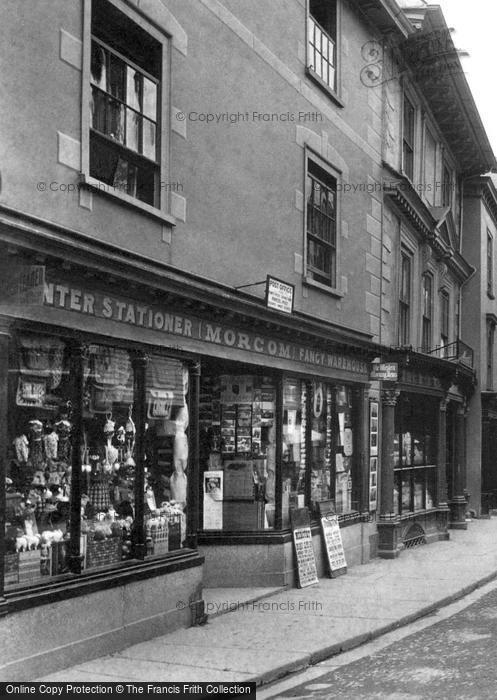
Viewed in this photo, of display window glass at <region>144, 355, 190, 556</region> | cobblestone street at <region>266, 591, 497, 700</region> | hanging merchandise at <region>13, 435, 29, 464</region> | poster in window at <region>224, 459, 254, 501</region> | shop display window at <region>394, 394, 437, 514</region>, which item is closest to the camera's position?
cobblestone street at <region>266, 591, 497, 700</region>

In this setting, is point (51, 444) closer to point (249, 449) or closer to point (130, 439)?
point (130, 439)

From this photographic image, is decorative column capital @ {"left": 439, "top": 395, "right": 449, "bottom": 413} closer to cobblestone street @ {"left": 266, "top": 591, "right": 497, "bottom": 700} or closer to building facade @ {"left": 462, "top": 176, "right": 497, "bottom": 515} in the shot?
building facade @ {"left": 462, "top": 176, "right": 497, "bottom": 515}

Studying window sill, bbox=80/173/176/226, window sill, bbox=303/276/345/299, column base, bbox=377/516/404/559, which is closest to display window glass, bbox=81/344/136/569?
window sill, bbox=80/173/176/226

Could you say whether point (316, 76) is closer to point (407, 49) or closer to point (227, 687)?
point (407, 49)

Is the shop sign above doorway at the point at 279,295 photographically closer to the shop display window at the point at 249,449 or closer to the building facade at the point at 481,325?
the shop display window at the point at 249,449

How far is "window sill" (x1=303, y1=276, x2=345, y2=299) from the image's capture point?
12938 millimetres

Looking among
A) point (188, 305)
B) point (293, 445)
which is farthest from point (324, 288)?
point (188, 305)

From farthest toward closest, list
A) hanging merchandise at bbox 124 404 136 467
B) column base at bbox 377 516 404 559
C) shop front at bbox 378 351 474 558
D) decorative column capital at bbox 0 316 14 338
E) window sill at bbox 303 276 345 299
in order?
shop front at bbox 378 351 474 558 < column base at bbox 377 516 404 559 < window sill at bbox 303 276 345 299 < hanging merchandise at bbox 124 404 136 467 < decorative column capital at bbox 0 316 14 338

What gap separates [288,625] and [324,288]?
5.65 metres

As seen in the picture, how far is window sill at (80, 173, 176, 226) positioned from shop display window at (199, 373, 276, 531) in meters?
3.10

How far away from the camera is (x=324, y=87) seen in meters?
13.6

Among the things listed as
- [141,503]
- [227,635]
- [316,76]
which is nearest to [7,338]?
[141,503]

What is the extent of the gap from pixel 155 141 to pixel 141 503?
375 cm

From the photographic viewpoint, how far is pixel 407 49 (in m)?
17.3
